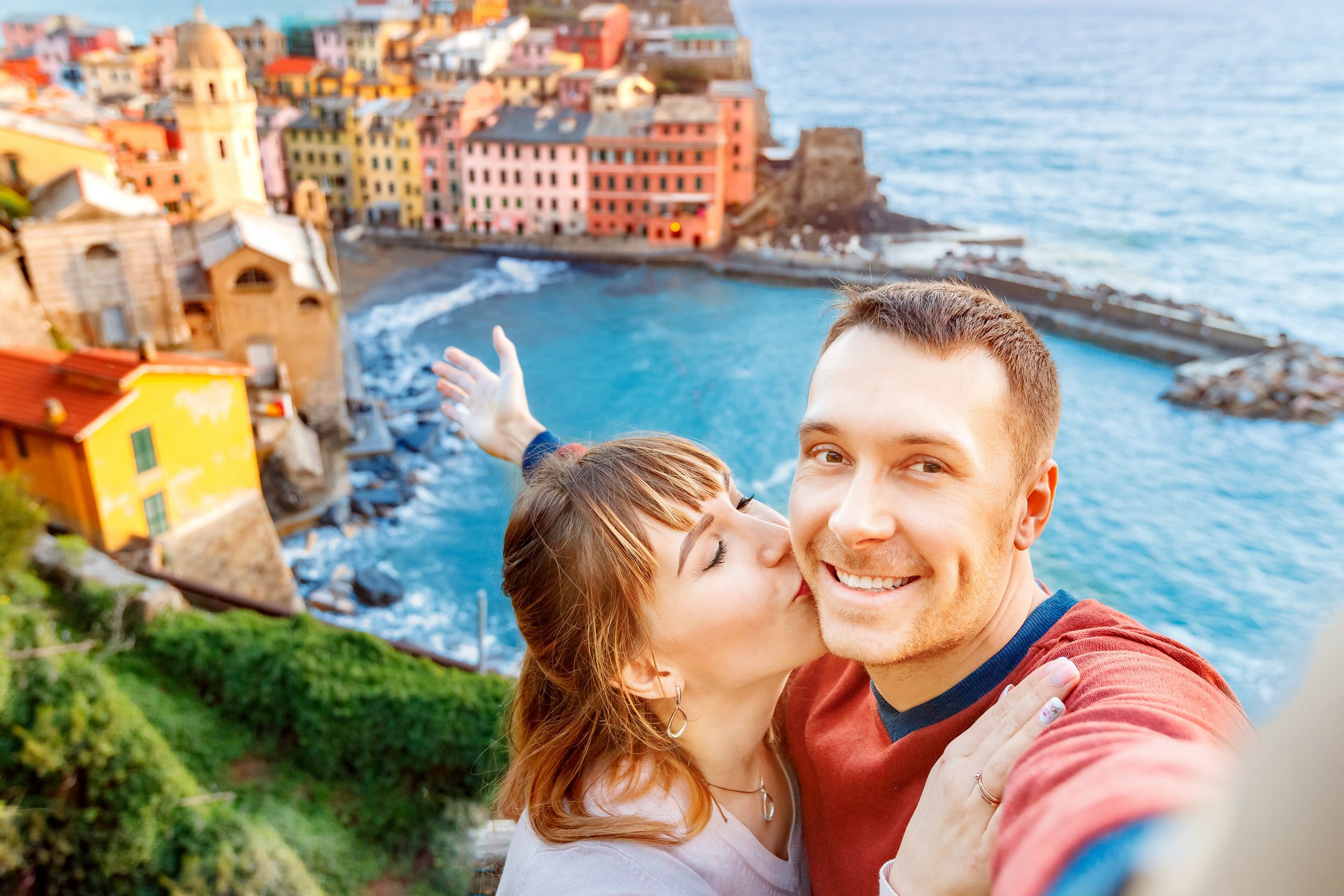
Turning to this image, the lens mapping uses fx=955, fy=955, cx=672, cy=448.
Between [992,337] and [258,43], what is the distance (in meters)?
55.3

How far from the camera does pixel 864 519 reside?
1.85 m

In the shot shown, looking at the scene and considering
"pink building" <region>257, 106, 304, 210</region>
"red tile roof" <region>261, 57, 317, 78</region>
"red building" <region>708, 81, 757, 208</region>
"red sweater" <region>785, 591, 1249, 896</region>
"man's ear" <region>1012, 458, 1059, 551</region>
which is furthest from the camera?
"red tile roof" <region>261, 57, 317, 78</region>

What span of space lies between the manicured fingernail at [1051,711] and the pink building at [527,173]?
120ft

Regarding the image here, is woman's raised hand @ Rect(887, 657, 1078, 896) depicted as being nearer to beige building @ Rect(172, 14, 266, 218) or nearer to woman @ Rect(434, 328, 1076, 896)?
woman @ Rect(434, 328, 1076, 896)

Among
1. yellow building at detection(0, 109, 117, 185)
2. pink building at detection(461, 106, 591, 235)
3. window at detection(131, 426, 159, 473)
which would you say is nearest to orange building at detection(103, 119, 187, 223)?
yellow building at detection(0, 109, 117, 185)

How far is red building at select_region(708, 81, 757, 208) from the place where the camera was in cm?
3822

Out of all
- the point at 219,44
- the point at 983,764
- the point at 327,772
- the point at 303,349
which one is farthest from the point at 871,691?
the point at 219,44

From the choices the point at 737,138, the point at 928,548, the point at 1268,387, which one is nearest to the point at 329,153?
the point at 737,138

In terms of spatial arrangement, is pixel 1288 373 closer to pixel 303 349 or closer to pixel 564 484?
pixel 303 349

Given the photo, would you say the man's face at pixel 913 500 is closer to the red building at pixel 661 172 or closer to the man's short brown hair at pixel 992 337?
the man's short brown hair at pixel 992 337

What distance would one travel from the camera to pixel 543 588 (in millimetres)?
2396

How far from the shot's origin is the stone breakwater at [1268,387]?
29.7 metres

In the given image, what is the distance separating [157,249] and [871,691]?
19768 millimetres

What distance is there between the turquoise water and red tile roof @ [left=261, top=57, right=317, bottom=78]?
15.5 m
